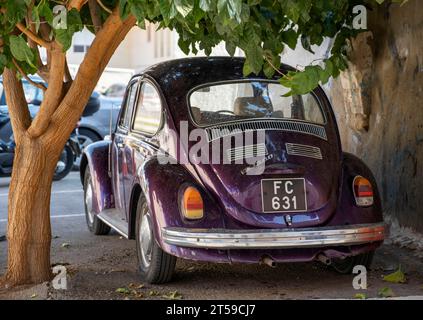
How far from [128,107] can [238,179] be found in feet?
7.58

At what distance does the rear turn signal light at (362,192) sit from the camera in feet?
21.6

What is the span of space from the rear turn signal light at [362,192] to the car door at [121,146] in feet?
7.50

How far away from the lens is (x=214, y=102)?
7.18 metres

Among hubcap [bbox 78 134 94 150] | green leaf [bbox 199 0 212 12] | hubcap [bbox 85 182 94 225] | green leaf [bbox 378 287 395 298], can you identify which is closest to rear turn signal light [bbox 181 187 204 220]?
green leaf [bbox 378 287 395 298]

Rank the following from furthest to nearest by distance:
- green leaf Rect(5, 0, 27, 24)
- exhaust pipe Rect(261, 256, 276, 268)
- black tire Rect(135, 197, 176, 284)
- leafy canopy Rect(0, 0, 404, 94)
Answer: black tire Rect(135, 197, 176, 284), exhaust pipe Rect(261, 256, 276, 268), green leaf Rect(5, 0, 27, 24), leafy canopy Rect(0, 0, 404, 94)

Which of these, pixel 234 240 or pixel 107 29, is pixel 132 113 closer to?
pixel 107 29

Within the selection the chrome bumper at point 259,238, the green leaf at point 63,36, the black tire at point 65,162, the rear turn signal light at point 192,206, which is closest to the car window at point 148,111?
the rear turn signal light at point 192,206

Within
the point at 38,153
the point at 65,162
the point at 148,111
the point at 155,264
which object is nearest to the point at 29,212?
the point at 38,153

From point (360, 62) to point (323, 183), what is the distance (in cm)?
292

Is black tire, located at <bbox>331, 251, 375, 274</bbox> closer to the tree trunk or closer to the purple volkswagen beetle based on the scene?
the purple volkswagen beetle

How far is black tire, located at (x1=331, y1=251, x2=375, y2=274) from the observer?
687cm

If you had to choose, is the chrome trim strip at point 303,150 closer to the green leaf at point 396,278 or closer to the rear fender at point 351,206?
the rear fender at point 351,206

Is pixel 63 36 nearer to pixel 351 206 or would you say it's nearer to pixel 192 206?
pixel 192 206

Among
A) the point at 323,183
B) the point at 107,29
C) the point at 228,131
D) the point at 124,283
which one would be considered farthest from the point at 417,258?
the point at 107,29
